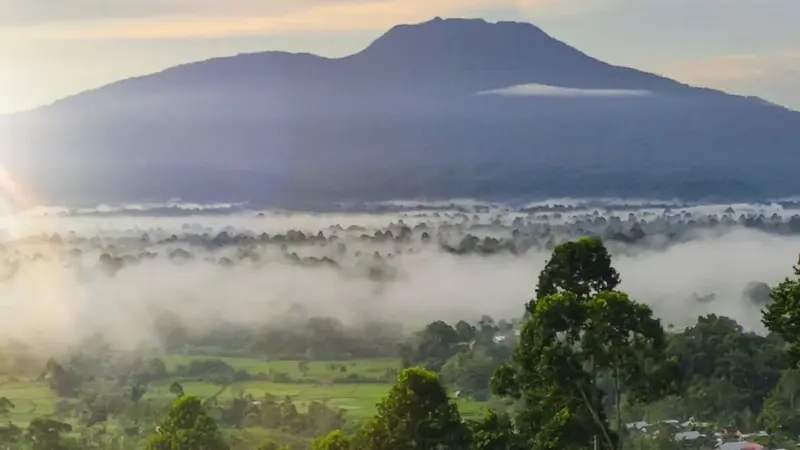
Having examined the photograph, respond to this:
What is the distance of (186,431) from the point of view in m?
5.16

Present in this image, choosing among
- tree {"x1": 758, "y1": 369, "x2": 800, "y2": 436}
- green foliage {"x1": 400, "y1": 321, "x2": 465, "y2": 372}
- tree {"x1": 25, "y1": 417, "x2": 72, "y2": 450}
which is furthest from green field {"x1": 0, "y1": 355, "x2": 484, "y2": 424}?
tree {"x1": 758, "y1": 369, "x2": 800, "y2": 436}

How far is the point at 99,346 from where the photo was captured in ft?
38.1

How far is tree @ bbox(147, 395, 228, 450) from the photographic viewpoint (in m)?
5.15

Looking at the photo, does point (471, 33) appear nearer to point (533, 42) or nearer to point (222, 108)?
point (533, 42)

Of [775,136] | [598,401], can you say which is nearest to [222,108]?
[775,136]

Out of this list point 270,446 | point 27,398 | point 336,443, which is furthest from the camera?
point 27,398

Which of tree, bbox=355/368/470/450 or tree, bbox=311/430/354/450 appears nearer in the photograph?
tree, bbox=355/368/470/450

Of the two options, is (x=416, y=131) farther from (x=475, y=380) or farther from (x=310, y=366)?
(x=475, y=380)

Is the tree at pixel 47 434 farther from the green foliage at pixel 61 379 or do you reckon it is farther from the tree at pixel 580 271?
the tree at pixel 580 271

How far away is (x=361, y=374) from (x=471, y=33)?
598 cm

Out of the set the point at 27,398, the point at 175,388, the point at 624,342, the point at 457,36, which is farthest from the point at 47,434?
→ the point at 457,36

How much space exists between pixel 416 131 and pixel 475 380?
801 cm

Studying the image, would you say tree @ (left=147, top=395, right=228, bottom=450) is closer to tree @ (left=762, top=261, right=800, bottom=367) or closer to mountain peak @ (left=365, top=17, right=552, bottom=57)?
tree @ (left=762, top=261, right=800, bottom=367)

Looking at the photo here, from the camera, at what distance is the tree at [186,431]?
515cm
